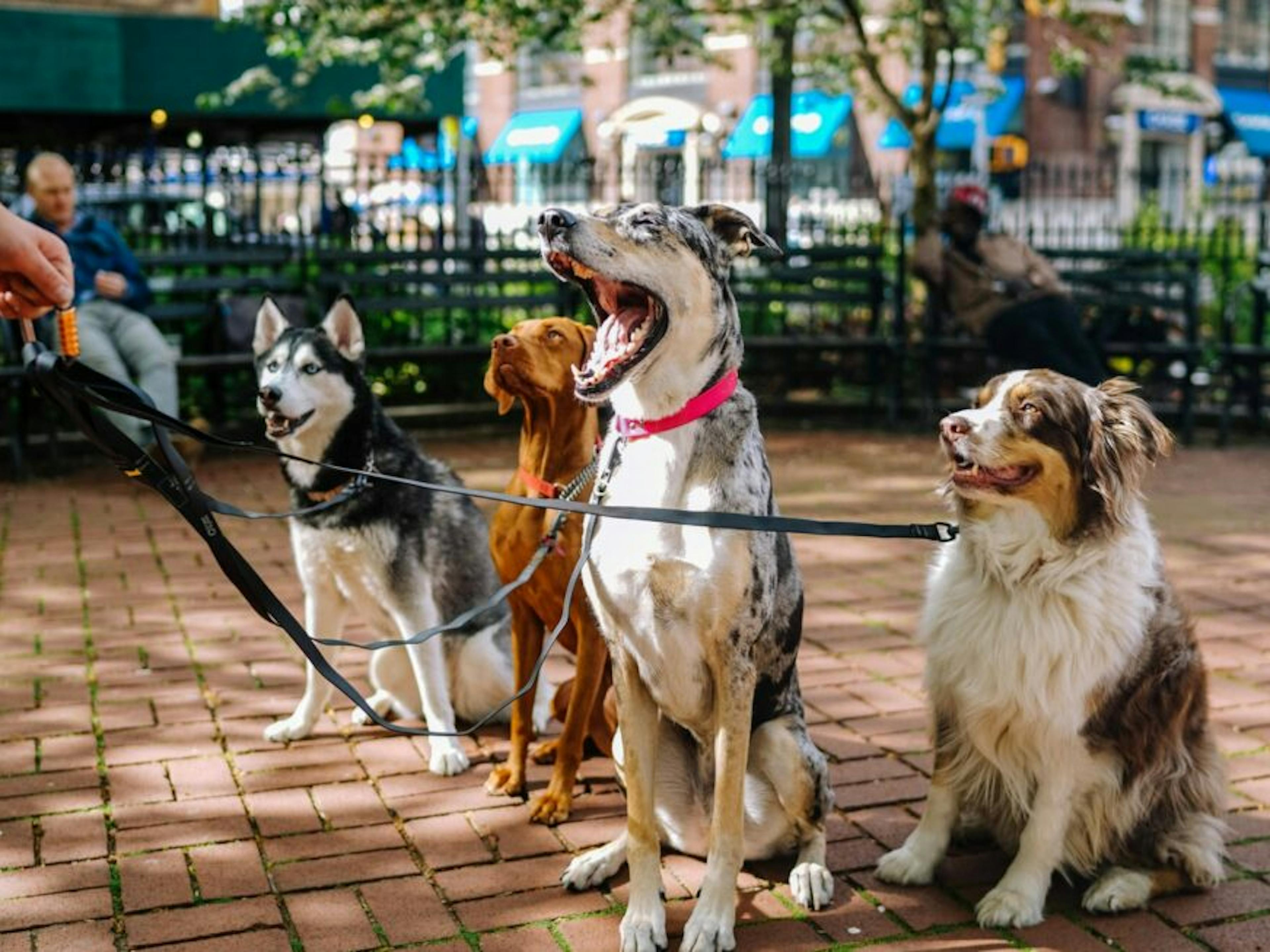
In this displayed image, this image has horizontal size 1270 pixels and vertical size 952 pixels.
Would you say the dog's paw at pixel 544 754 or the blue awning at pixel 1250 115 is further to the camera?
the blue awning at pixel 1250 115

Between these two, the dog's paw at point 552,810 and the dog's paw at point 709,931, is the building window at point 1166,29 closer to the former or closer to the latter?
the dog's paw at point 552,810

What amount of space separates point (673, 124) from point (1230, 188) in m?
23.8

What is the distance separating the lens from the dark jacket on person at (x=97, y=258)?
9266 millimetres

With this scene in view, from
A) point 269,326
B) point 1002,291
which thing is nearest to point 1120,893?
point 269,326

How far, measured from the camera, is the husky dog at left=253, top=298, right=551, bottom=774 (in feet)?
15.5

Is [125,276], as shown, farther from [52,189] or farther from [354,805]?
[354,805]

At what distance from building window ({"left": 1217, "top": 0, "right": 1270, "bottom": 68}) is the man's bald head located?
3660cm

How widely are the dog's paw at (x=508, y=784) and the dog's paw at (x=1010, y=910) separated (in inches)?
60.9

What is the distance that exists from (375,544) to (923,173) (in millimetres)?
8901

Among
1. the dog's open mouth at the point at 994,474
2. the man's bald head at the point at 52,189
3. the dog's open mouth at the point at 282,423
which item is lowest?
the dog's open mouth at the point at 994,474

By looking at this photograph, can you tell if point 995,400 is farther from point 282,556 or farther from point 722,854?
point 282,556

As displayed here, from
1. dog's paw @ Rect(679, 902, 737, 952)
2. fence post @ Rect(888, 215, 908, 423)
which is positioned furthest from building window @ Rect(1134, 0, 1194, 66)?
dog's paw @ Rect(679, 902, 737, 952)

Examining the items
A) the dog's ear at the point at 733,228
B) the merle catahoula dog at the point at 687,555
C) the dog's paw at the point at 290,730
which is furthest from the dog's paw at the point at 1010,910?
the dog's paw at the point at 290,730

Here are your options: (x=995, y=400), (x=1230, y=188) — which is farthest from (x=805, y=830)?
(x=1230, y=188)
